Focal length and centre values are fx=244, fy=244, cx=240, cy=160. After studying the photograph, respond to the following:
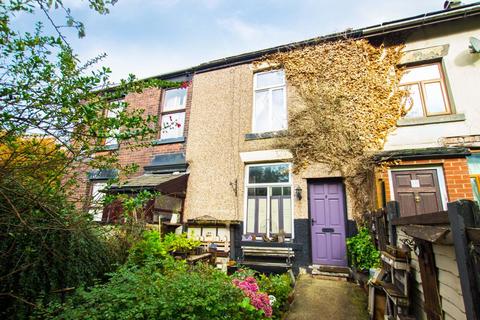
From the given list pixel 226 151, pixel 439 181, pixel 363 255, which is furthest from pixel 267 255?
pixel 439 181

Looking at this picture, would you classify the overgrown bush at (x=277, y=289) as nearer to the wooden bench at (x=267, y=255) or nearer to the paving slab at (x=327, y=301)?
the paving slab at (x=327, y=301)

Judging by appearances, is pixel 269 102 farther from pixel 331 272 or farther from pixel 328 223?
pixel 331 272

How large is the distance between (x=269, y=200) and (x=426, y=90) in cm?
511

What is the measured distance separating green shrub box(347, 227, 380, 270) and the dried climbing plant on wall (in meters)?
0.78

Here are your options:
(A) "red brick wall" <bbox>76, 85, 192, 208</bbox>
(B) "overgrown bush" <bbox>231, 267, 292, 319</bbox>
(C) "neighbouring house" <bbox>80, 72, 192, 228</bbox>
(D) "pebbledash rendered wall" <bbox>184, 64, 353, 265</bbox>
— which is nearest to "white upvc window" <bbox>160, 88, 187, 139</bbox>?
(C) "neighbouring house" <bbox>80, 72, 192, 228</bbox>

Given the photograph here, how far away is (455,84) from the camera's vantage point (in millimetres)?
6164

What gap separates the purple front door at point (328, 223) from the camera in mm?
6128

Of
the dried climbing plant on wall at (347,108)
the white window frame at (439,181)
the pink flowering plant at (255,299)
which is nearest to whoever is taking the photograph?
the pink flowering plant at (255,299)

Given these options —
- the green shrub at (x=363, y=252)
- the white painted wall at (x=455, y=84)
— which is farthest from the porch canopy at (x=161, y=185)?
the white painted wall at (x=455, y=84)

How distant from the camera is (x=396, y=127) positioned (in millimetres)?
6348

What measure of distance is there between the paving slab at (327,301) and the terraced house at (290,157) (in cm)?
128

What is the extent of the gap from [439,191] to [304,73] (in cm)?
469

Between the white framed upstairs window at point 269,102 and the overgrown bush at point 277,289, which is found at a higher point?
the white framed upstairs window at point 269,102

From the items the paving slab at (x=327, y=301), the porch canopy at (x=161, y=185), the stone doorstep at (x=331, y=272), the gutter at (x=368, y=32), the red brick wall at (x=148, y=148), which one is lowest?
the paving slab at (x=327, y=301)
